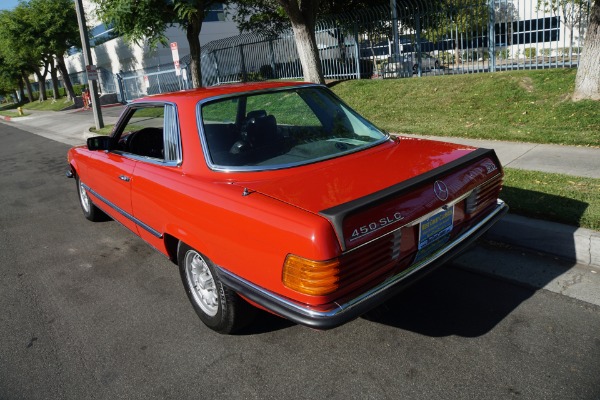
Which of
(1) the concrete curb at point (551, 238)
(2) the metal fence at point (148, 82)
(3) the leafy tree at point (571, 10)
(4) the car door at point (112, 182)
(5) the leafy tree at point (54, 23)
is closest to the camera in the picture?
(1) the concrete curb at point (551, 238)

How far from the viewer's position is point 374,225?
2436mm

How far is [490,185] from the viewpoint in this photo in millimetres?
3316

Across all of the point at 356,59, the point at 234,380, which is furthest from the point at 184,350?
the point at 356,59

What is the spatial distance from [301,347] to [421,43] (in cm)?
1276

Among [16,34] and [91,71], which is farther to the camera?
[16,34]

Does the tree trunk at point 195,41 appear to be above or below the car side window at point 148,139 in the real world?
above

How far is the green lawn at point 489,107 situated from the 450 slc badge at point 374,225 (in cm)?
541

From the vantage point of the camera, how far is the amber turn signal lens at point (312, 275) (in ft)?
7.63

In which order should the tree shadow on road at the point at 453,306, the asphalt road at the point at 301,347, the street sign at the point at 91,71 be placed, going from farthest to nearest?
1. the street sign at the point at 91,71
2. the tree shadow on road at the point at 453,306
3. the asphalt road at the point at 301,347

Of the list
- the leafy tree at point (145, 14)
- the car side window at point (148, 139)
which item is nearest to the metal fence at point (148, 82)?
the leafy tree at point (145, 14)

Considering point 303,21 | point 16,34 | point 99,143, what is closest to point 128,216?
point 99,143

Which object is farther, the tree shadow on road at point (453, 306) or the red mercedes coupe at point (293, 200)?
the tree shadow on road at point (453, 306)

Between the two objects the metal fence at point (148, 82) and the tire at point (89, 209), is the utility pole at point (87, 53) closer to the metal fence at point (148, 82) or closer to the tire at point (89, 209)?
the metal fence at point (148, 82)

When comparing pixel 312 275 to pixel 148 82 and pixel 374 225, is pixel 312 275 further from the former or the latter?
pixel 148 82
